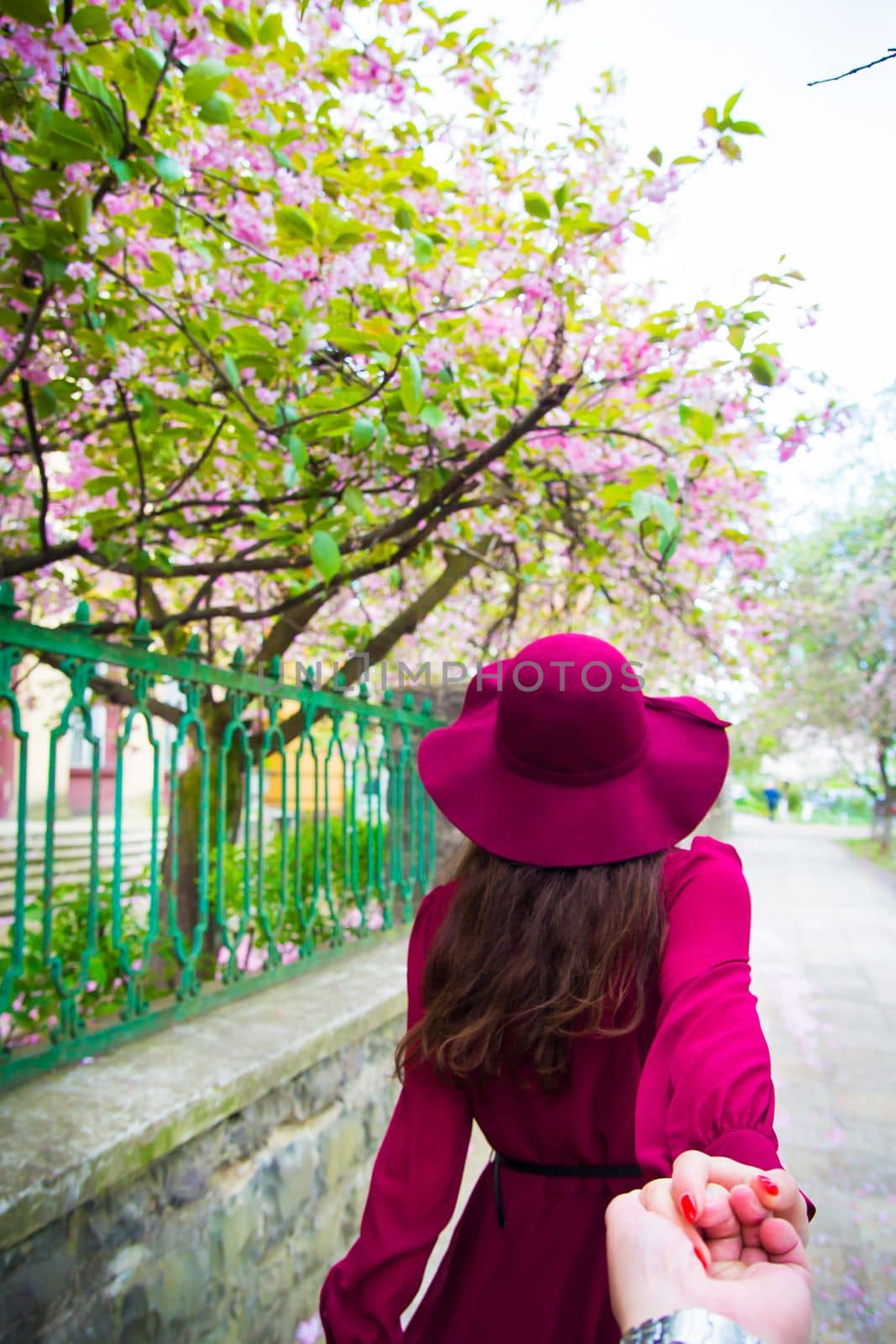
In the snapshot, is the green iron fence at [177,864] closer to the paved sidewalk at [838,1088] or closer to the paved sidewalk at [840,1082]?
the paved sidewalk at [838,1088]

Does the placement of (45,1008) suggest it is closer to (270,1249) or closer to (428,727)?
(270,1249)

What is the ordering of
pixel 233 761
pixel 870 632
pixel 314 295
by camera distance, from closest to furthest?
pixel 314 295
pixel 233 761
pixel 870 632

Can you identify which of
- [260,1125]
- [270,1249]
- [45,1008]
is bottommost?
[270,1249]

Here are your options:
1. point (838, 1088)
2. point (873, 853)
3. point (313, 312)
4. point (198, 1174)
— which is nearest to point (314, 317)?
point (313, 312)

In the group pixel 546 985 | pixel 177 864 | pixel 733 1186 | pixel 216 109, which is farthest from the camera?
pixel 177 864

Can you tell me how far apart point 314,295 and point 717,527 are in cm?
263

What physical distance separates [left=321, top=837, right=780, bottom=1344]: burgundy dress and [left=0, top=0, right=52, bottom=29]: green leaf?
70.2 inches

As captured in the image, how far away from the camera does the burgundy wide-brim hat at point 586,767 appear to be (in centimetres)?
115

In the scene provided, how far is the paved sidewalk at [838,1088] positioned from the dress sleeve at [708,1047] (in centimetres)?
260

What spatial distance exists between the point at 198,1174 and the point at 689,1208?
5.52 ft

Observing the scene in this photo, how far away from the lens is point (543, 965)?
116 centimetres

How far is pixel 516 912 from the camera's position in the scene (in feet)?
3.92

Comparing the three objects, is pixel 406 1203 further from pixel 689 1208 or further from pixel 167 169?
pixel 167 169

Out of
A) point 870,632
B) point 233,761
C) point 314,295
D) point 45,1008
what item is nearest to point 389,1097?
point 45,1008
